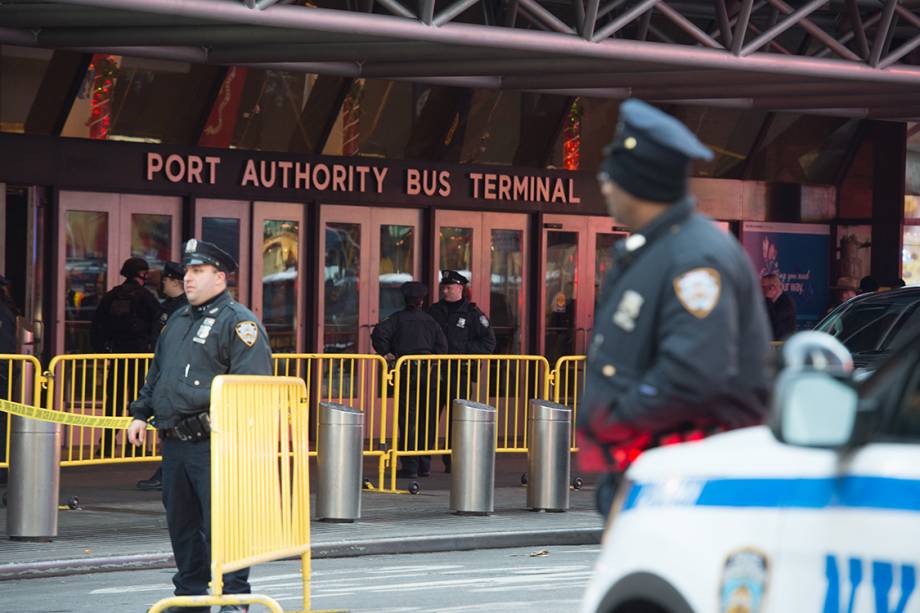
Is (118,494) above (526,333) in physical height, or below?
below

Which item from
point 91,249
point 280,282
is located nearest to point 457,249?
point 280,282

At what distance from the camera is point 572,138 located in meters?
21.8

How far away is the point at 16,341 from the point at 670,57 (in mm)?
6007

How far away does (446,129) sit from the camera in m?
20.9

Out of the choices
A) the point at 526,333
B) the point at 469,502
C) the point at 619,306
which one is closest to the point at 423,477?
the point at 469,502

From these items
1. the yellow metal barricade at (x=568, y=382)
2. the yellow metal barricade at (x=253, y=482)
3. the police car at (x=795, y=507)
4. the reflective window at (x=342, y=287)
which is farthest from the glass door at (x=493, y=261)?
the police car at (x=795, y=507)

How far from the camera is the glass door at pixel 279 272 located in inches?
754

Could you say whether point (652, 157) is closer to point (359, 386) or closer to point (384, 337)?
point (359, 386)

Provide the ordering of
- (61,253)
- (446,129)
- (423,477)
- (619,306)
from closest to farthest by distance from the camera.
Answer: (619,306), (423,477), (61,253), (446,129)

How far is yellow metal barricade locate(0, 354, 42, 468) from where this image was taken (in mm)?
13125

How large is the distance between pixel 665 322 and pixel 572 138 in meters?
17.6

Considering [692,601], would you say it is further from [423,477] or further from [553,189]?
[553,189]

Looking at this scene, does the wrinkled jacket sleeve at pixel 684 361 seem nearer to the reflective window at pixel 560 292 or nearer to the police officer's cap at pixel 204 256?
the police officer's cap at pixel 204 256

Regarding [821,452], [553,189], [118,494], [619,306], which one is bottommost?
[118,494]
